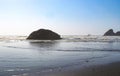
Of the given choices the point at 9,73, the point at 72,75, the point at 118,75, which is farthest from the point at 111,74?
the point at 9,73

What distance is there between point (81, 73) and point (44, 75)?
1923 mm

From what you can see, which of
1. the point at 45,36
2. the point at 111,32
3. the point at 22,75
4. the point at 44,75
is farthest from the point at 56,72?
the point at 111,32

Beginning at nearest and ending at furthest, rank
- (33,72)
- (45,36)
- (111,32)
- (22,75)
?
(22,75) → (33,72) → (45,36) → (111,32)

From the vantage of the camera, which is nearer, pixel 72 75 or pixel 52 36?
pixel 72 75

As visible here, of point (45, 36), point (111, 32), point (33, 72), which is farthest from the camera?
point (111, 32)

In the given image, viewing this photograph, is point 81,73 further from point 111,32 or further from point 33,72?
point 111,32

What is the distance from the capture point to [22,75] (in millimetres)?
9820

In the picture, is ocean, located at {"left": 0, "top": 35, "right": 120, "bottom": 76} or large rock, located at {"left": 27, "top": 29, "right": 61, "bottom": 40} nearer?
ocean, located at {"left": 0, "top": 35, "right": 120, "bottom": 76}

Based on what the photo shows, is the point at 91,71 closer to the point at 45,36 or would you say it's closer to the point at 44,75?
the point at 44,75

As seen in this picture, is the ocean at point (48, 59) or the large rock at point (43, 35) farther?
the large rock at point (43, 35)

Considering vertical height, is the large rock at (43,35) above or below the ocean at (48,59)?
above

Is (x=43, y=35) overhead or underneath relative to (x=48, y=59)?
overhead

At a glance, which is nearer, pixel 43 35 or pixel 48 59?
pixel 48 59

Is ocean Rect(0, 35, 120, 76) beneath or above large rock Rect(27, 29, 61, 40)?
beneath
